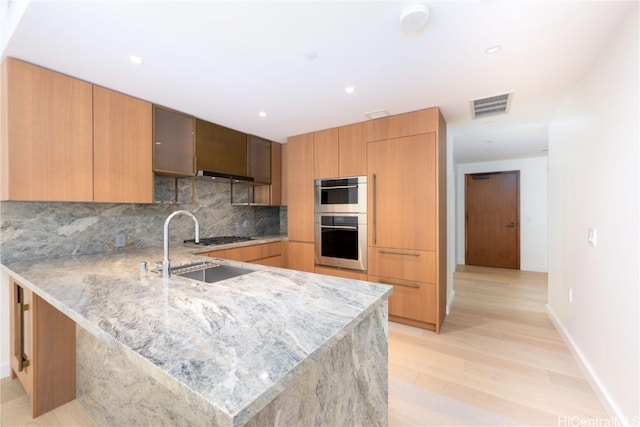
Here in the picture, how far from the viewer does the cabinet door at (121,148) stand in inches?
86.2

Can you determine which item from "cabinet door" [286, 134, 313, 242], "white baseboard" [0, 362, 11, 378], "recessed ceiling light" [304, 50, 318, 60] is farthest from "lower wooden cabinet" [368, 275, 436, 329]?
"white baseboard" [0, 362, 11, 378]

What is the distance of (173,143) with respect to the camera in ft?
9.03

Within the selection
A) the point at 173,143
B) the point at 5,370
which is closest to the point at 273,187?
the point at 173,143

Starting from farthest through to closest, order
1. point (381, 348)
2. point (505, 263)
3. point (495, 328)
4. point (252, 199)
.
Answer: point (505, 263)
point (252, 199)
point (495, 328)
point (381, 348)

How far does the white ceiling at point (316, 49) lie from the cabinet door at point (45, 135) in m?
0.13

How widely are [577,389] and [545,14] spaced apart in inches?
95.3

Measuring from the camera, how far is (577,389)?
6.06 ft

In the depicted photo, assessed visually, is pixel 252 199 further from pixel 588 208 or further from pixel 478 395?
pixel 588 208

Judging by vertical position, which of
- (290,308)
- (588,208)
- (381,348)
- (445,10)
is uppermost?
(445,10)

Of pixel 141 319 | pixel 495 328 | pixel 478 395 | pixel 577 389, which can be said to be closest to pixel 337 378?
pixel 141 319

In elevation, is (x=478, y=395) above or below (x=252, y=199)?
below

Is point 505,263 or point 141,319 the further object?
point 505,263

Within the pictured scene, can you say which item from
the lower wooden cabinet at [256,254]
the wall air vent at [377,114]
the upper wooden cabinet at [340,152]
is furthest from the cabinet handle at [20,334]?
the wall air vent at [377,114]

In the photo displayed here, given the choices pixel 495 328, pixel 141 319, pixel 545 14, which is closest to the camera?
pixel 141 319
